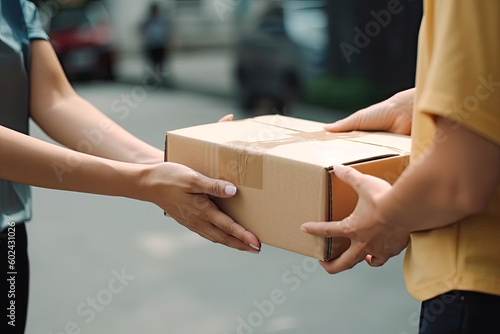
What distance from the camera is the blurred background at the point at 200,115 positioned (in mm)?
3293

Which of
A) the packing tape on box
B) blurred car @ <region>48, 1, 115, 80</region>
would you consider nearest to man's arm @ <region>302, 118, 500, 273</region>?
the packing tape on box

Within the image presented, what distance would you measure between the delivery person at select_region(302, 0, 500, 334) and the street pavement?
207 centimetres

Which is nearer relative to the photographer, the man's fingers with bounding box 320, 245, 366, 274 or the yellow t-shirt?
the yellow t-shirt

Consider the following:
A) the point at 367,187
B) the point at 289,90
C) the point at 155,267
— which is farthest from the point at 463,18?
the point at 289,90

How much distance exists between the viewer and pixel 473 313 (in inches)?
41.3

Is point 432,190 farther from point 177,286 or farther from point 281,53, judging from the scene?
point 281,53

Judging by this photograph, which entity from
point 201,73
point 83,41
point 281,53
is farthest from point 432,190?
point 83,41

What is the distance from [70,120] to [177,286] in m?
1.86

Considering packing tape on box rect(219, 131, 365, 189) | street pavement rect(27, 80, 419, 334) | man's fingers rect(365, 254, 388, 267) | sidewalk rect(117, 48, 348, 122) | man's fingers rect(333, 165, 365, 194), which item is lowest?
sidewalk rect(117, 48, 348, 122)

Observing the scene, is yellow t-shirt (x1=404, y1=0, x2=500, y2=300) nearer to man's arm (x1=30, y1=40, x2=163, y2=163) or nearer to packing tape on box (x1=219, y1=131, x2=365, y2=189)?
packing tape on box (x1=219, y1=131, x2=365, y2=189)

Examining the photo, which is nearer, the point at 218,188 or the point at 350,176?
the point at 350,176

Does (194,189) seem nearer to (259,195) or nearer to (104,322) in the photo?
(259,195)

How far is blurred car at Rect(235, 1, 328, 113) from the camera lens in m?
7.23

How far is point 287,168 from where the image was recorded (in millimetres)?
1336
